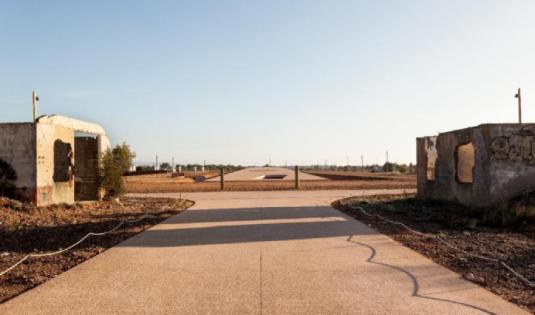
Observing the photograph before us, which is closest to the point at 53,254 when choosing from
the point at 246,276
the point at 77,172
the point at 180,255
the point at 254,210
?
the point at 180,255

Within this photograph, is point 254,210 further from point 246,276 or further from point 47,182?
point 246,276

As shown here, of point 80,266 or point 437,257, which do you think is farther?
point 437,257

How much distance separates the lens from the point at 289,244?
953cm

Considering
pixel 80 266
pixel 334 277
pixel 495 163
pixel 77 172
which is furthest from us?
pixel 77 172

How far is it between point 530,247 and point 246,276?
6.07 metres

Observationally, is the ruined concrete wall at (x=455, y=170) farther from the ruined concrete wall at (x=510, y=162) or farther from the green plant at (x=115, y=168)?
the green plant at (x=115, y=168)

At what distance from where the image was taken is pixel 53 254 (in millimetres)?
8633

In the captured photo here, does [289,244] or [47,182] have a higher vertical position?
[47,182]

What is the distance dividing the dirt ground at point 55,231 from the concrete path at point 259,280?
49 cm

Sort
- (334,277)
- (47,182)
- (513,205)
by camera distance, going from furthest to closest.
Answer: (47,182) < (513,205) < (334,277)

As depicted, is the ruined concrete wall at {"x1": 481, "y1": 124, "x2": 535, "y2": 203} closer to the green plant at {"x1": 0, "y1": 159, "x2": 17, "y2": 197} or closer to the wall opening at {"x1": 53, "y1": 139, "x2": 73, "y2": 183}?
the wall opening at {"x1": 53, "y1": 139, "x2": 73, "y2": 183}

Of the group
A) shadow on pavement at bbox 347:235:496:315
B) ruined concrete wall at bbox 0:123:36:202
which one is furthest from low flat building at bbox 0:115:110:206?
shadow on pavement at bbox 347:235:496:315

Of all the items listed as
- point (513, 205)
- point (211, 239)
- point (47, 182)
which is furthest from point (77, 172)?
point (513, 205)

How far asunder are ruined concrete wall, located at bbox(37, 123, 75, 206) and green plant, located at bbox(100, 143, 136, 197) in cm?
175
